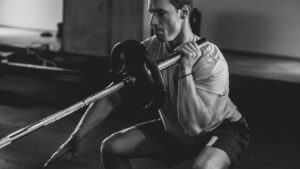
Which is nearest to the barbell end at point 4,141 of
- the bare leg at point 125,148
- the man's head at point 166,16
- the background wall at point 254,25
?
the bare leg at point 125,148

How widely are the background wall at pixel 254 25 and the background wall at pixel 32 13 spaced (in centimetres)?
306

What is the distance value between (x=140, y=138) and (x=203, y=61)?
1.33 feet

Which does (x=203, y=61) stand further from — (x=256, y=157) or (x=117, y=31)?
(x=117, y=31)

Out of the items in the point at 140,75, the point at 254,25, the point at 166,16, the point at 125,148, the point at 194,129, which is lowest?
the point at 254,25

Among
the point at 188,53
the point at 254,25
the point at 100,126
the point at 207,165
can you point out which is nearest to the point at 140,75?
the point at 188,53

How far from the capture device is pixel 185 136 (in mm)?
1794

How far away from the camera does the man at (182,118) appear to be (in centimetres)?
166

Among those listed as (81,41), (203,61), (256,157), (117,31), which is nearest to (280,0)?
(117,31)

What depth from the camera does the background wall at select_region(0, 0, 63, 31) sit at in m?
8.62

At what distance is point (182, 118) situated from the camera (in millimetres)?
1676

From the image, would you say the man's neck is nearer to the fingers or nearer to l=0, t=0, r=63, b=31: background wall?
the fingers

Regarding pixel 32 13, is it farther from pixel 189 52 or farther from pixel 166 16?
pixel 189 52

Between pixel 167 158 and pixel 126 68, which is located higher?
pixel 126 68

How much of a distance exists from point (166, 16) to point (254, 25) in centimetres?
524
